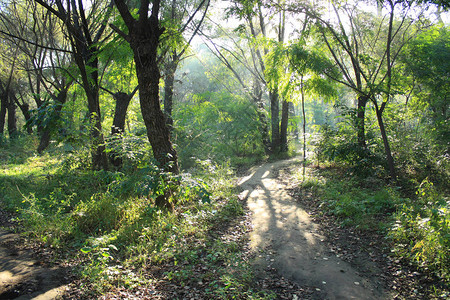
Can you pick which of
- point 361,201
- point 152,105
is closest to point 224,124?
point 361,201

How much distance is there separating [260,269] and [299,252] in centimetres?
92

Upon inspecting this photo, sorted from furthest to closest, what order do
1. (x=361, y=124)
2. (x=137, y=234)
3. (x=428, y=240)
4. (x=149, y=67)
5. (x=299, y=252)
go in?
(x=361, y=124)
(x=149, y=67)
(x=137, y=234)
(x=299, y=252)
(x=428, y=240)

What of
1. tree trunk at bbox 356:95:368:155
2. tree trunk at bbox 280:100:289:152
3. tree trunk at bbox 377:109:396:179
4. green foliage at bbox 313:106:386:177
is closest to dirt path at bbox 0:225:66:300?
green foliage at bbox 313:106:386:177

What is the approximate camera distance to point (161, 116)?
18.7ft

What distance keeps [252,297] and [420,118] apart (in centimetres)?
1082

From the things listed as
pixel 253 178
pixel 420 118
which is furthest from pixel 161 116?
pixel 420 118

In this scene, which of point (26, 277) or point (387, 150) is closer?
point (26, 277)

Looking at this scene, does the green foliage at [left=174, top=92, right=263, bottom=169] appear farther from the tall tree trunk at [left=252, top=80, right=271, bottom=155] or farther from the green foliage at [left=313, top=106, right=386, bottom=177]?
the green foliage at [left=313, top=106, right=386, bottom=177]

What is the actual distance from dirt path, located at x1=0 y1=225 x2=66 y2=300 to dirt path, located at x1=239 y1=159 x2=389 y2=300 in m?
2.96

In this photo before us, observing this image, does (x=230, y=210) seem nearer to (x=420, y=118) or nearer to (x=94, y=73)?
(x=94, y=73)

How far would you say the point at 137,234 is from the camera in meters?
5.05

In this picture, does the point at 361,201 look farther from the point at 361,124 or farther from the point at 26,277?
the point at 26,277

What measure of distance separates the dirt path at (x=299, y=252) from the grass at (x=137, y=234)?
517 mm

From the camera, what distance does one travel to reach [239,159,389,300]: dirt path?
3.83 m
